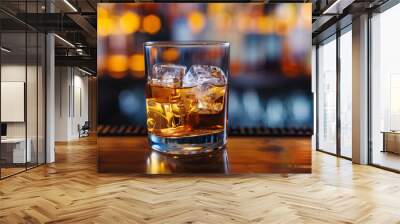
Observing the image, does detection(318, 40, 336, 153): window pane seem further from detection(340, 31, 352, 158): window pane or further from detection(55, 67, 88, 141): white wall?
detection(55, 67, 88, 141): white wall

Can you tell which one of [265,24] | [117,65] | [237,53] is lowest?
[117,65]

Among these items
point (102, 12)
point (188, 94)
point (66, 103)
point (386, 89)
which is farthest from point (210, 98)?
point (66, 103)

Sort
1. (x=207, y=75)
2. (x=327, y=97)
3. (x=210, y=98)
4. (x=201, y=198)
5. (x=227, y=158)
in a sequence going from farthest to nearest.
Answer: (x=327, y=97)
(x=227, y=158)
(x=207, y=75)
(x=210, y=98)
(x=201, y=198)

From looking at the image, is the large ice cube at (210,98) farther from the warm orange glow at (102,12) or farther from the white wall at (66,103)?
the white wall at (66,103)

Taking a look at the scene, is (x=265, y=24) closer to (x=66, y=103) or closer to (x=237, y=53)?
(x=237, y=53)

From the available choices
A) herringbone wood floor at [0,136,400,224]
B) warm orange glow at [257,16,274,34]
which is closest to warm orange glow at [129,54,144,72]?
herringbone wood floor at [0,136,400,224]

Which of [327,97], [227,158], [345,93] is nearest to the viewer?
[227,158]
